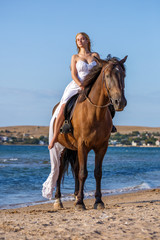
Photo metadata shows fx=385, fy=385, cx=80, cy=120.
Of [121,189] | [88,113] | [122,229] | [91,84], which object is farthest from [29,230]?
[121,189]

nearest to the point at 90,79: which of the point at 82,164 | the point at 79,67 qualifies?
the point at 79,67

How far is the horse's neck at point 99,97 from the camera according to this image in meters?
6.37

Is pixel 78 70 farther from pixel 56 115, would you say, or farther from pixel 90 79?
pixel 56 115

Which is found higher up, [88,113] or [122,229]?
[88,113]

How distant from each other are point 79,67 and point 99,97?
81cm

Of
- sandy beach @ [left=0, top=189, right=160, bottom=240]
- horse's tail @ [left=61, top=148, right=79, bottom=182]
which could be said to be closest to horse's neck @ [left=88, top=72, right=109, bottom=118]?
sandy beach @ [left=0, top=189, right=160, bottom=240]

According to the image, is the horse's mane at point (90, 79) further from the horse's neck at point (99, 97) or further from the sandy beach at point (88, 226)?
the sandy beach at point (88, 226)

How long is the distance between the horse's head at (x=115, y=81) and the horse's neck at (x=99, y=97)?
0.38 ft

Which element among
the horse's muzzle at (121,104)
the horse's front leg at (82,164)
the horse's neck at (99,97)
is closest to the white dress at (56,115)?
the horse's neck at (99,97)

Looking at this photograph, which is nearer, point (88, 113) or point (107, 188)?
point (88, 113)

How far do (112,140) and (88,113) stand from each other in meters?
133

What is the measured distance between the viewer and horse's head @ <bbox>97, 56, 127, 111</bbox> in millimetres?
5750

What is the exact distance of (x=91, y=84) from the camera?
6684 mm

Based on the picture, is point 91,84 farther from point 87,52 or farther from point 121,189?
point 121,189
